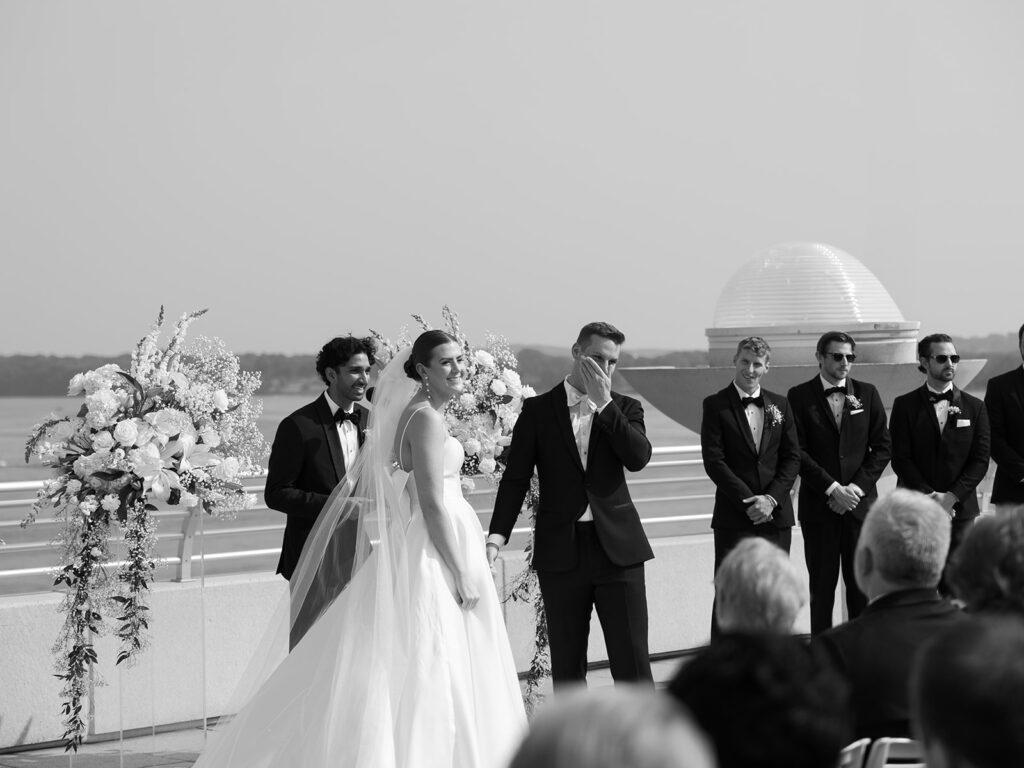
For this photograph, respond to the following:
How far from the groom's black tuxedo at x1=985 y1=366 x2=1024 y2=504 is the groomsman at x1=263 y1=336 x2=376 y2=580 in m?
4.24

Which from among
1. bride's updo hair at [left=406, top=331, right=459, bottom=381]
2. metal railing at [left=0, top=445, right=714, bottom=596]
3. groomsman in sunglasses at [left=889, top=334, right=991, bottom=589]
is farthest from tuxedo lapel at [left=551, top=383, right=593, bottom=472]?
groomsman in sunglasses at [left=889, top=334, right=991, bottom=589]

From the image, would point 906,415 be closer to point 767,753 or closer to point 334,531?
point 334,531

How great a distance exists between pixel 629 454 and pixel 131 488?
2466mm

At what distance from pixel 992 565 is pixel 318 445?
11.9ft

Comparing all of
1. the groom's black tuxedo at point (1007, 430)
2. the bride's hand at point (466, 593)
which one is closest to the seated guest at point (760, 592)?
the bride's hand at point (466, 593)

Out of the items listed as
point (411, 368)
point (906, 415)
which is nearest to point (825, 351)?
point (906, 415)

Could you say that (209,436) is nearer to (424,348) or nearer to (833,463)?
(424,348)

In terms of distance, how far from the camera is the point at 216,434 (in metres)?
6.79

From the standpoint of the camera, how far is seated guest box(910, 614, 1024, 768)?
1.84 meters

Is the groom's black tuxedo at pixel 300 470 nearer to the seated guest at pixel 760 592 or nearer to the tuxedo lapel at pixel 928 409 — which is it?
the seated guest at pixel 760 592

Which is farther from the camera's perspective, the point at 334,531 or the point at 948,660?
the point at 334,531

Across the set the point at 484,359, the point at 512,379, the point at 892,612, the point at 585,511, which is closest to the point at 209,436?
the point at 484,359

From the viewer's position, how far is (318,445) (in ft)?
20.5

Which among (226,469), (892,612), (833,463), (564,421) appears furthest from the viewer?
(833,463)
